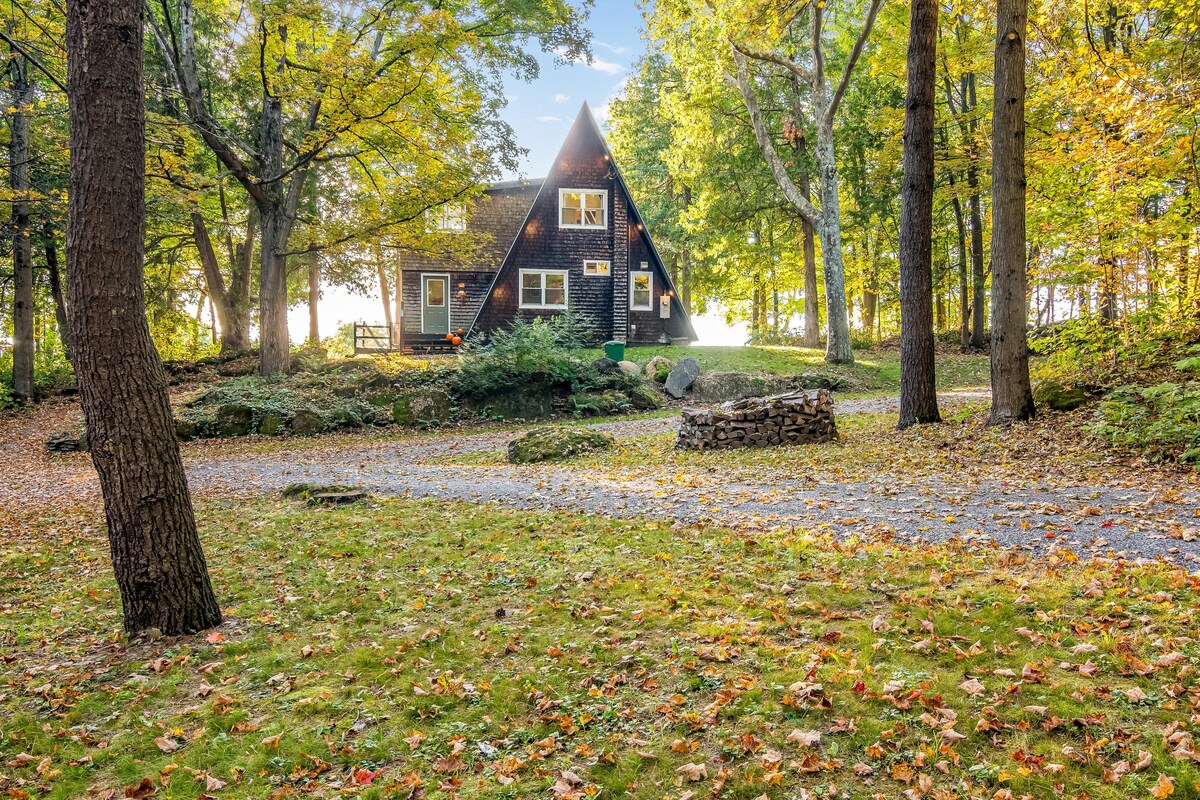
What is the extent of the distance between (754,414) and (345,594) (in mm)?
7812

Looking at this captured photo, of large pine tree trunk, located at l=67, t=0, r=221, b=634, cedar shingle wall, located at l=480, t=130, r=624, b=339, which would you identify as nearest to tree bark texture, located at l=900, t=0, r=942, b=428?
large pine tree trunk, located at l=67, t=0, r=221, b=634

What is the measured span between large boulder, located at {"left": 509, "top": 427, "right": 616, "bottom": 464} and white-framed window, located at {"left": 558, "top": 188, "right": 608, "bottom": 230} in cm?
1607

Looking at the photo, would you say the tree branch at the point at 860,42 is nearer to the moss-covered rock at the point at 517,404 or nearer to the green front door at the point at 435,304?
the moss-covered rock at the point at 517,404

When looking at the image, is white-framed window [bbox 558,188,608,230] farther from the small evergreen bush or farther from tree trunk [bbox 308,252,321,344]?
the small evergreen bush

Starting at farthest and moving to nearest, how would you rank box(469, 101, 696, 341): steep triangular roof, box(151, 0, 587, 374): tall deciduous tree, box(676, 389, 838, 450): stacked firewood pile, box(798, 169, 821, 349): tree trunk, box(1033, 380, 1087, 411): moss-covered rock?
box(798, 169, 821, 349): tree trunk
box(469, 101, 696, 341): steep triangular roof
box(151, 0, 587, 374): tall deciduous tree
box(676, 389, 838, 450): stacked firewood pile
box(1033, 380, 1087, 411): moss-covered rock

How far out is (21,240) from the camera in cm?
1933

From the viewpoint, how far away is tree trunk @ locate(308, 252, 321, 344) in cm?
3165

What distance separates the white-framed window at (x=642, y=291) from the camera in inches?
1101

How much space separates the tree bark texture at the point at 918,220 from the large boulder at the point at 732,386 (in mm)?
7427

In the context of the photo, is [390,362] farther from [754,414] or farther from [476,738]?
[476,738]

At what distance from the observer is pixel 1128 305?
10.7 m

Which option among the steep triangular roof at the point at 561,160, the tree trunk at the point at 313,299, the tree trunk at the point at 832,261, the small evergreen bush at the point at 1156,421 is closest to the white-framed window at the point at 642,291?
the steep triangular roof at the point at 561,160

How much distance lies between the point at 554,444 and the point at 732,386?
8.54m

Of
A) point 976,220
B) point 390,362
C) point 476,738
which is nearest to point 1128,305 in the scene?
point 476,738
